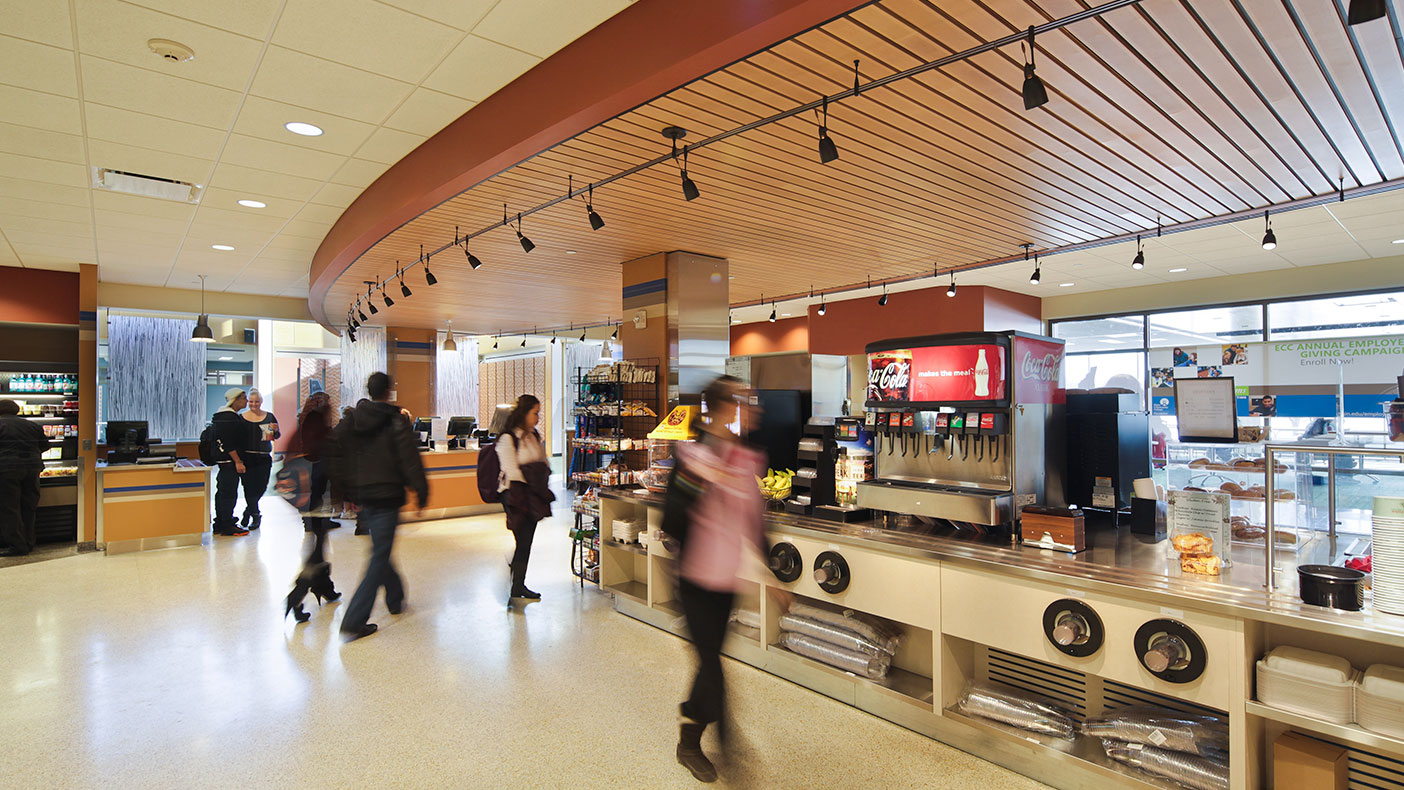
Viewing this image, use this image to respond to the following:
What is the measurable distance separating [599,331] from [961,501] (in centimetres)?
1226

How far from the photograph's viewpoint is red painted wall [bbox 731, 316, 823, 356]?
12.9 meters

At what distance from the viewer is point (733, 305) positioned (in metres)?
10.9

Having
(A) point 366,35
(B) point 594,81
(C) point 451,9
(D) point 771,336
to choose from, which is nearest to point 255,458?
(A) point 366,35

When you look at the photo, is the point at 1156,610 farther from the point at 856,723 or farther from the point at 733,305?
the point at 733,305

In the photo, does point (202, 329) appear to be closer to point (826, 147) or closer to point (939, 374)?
point (826, 147)

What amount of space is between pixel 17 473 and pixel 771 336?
10.8 meters

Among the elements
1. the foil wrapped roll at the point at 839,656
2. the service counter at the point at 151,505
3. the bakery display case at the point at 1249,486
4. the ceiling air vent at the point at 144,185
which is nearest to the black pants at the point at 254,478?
the service counter at the point at 151,505

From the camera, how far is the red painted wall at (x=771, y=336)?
1291cm

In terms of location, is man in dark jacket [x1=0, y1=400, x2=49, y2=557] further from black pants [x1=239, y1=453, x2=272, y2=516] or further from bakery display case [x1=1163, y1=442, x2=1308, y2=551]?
bakery display case [x1=1163, y1=442, x2=1308, y2=551]

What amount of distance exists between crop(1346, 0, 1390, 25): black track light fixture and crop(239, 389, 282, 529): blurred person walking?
32.8ft

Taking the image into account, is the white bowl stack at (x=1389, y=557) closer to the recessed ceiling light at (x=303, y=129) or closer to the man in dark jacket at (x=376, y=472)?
the man in dark jacket at (x=376, y=472)

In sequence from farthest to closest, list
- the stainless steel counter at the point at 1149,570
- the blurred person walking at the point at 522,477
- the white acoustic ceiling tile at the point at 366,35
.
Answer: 1. the blurred person walking at the point at 522,477
2. the white acoustic ceiling tile at the point at 366,35
3. the stainless steel counter at the point at 1149,570

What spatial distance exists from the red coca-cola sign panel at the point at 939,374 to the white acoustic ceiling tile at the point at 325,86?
3.13 m

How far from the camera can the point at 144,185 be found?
538 centimetres
